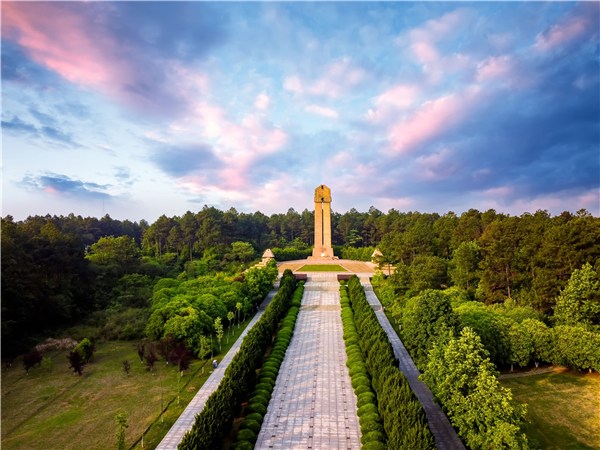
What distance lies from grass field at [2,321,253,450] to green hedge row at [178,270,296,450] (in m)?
2.69

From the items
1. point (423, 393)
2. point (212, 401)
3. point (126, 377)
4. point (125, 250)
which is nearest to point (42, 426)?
point (126, 377)

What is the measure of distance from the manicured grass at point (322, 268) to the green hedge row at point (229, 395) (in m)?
27.5

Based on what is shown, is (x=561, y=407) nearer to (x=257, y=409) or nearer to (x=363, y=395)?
(x=363, y=395)

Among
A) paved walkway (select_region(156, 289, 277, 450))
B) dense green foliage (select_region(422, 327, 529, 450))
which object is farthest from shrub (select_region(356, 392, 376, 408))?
paved walkway (select_region(156, 289, 277, 450))

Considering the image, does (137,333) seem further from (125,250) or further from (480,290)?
(480,290)

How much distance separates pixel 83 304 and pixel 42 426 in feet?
61.3

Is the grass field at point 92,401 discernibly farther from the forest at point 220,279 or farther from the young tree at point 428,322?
the young tree at point 428,322

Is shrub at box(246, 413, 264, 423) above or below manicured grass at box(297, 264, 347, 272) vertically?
below

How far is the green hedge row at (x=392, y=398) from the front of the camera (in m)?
11.8

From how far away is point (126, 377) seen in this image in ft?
66.4

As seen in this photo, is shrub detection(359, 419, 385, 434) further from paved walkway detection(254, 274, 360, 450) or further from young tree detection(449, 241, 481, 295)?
young tree detection(449, 241, 481, 295)

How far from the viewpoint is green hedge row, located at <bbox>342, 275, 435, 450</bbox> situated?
11812 mm

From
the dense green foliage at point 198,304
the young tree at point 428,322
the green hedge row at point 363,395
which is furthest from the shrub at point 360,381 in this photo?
the dense green foliage at point 198,304

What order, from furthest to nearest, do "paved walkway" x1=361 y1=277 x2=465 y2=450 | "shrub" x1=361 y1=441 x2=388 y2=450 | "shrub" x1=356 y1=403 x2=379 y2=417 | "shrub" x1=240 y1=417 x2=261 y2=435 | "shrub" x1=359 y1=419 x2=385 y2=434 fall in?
"shrub" x1=356 y1=403 x2=379 y2=417, "shrub" x1=240 y1=417 x2=261 y2=435, "paved walkway" x1=361 y1=277 x2=465 y2=450, "shrub" x1=359 y1=419 x2=385 y2=434, "shrub" x1=361 y1=441 x2=388 y2=450
